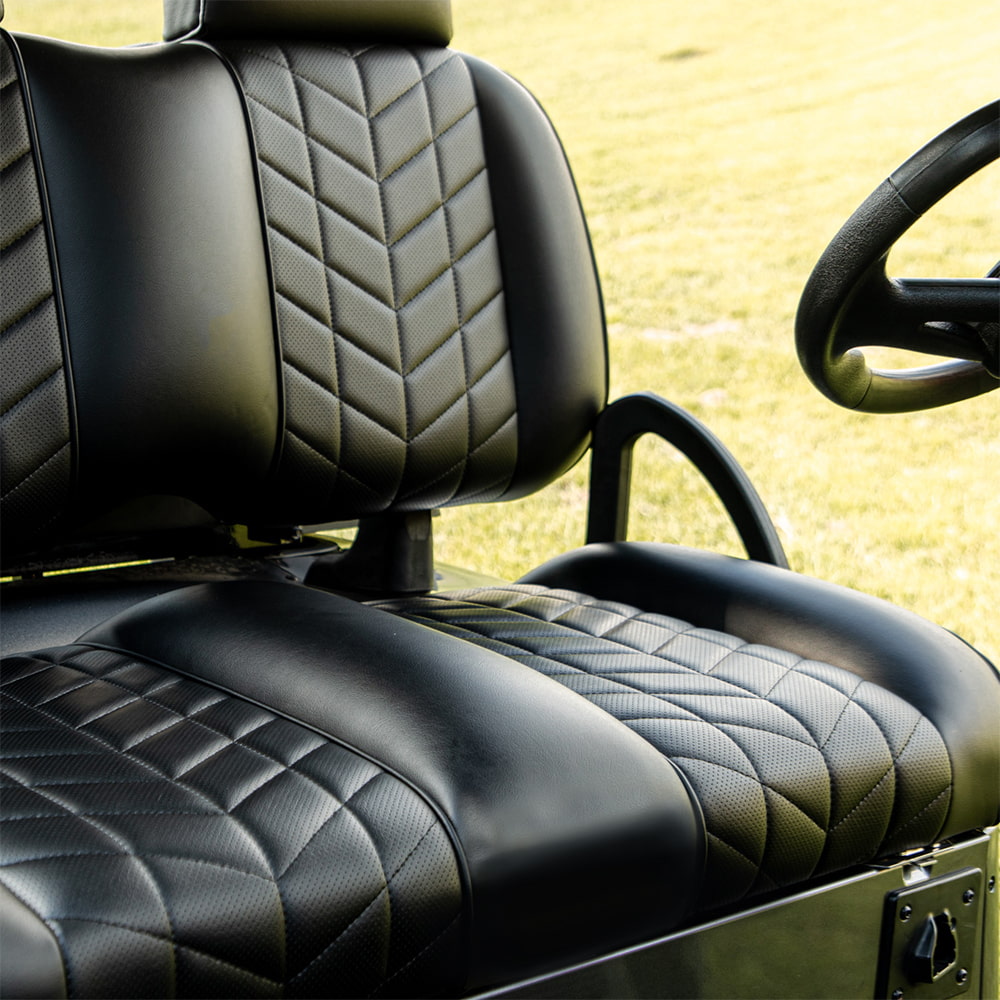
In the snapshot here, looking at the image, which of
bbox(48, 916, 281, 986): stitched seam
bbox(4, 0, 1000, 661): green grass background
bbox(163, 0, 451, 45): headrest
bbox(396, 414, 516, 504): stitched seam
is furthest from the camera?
bbox(4, 0, 1000, 661): green grass background

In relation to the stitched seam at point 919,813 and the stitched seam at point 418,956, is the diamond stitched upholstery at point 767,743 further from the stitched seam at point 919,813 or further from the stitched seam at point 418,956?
the stitched seam at point 418,956

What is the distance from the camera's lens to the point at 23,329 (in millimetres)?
1055

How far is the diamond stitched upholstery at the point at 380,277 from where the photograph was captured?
122 cm

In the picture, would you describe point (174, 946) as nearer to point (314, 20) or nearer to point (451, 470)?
point (451, 470)

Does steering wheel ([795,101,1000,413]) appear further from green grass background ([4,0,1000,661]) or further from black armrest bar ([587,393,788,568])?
green grass background ([4,0,1000,661])

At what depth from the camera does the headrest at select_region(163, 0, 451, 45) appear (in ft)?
3.92

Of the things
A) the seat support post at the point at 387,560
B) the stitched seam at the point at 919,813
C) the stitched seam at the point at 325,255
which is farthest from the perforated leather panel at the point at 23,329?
the stitched seam at the point at 919,813

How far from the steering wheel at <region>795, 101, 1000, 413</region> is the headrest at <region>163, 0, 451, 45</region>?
24.3 inches

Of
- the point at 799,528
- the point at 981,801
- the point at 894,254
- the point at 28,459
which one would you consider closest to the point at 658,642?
the point at 981,801

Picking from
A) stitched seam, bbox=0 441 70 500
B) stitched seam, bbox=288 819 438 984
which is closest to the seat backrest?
stitched seam, bbox=0 441 70 500

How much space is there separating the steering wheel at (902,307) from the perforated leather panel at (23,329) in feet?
2.05

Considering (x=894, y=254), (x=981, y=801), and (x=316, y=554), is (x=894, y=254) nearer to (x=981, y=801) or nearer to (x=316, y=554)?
(x=316, y=554)

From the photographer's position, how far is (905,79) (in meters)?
4.28

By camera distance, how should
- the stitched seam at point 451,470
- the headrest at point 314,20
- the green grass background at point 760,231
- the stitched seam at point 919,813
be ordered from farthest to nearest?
the green grass background at point 760,231, the stitched seam at point 451,470, the headrest at point 314,20, the stitched seam at point 919,813
